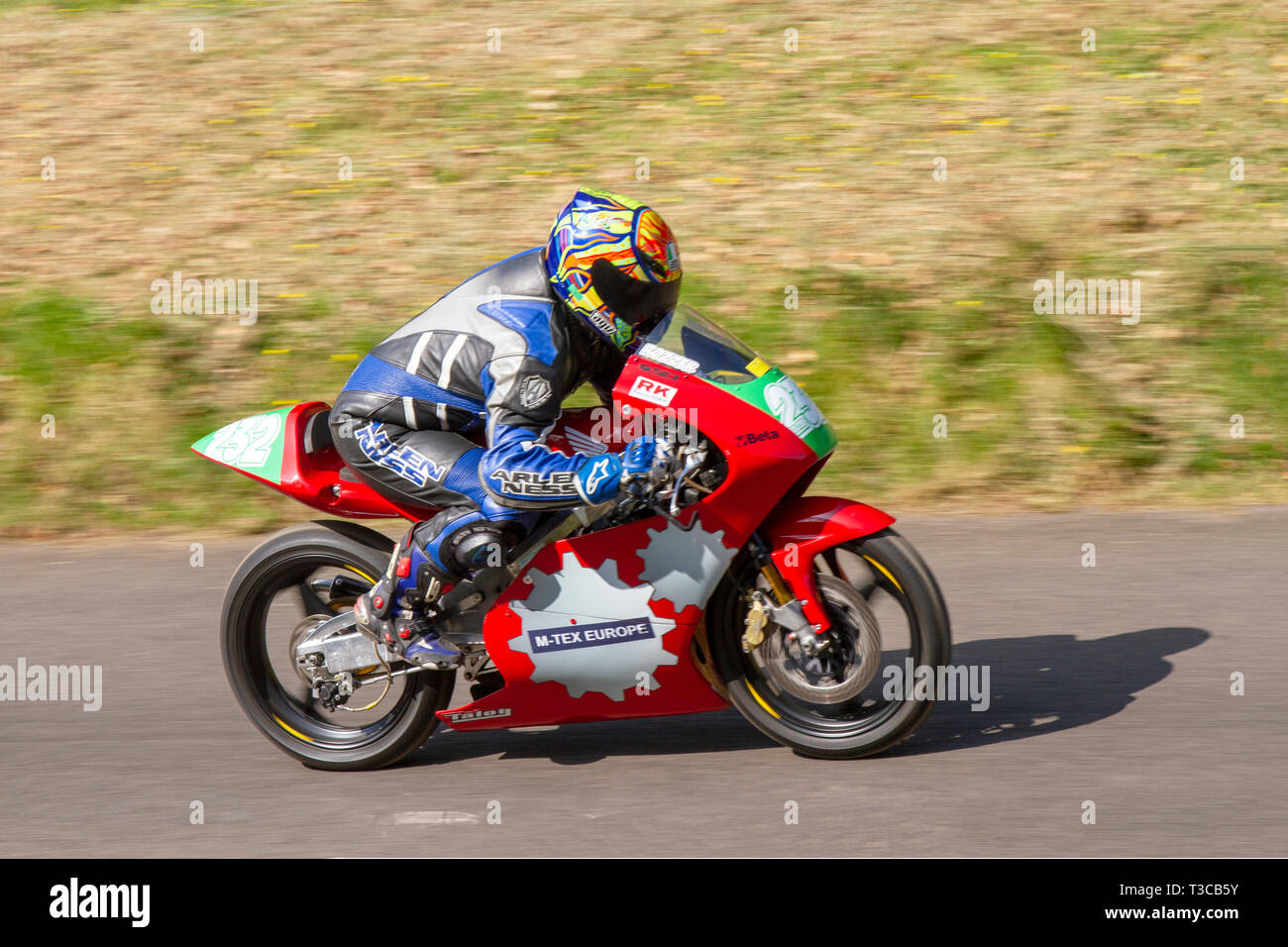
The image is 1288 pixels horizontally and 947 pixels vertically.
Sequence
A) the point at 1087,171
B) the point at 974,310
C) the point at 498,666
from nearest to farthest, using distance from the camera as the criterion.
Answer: the point at 498,666 → the point at 974,310 → the point at 1087,171

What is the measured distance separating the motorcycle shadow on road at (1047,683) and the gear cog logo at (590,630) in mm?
923

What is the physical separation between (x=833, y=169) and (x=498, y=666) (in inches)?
253

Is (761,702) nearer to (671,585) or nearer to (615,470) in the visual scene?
(671,585)

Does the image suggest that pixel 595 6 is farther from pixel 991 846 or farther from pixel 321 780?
pixel 991 846

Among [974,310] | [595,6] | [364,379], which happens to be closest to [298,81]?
[595,6]

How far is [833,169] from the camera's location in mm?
10328

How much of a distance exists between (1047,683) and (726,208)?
5302 mm

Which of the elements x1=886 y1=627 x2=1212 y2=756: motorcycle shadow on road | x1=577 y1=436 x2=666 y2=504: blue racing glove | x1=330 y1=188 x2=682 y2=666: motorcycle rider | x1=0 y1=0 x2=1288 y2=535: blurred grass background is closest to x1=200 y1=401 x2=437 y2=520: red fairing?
x1=330 y1=188 x2=682 y2=666: motorcycle rider

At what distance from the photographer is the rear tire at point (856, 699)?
→ 462 centimetres

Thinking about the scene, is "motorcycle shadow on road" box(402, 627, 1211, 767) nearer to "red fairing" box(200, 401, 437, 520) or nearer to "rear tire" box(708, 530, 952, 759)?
"rear tire" box(708, 530, 952, 759)

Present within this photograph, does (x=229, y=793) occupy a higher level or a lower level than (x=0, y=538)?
lower

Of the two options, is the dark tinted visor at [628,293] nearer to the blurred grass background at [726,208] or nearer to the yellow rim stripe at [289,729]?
the yellow rim stripe at [289,729]

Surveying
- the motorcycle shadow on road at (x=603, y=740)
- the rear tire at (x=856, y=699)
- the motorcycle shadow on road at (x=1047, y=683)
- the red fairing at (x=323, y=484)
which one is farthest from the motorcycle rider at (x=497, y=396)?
the motorcycle shadow on road at (x=1047, y=683)

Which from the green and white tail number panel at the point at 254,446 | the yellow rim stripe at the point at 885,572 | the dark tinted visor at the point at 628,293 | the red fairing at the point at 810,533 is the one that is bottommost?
the yellow rim stripe at the point at 885,572
